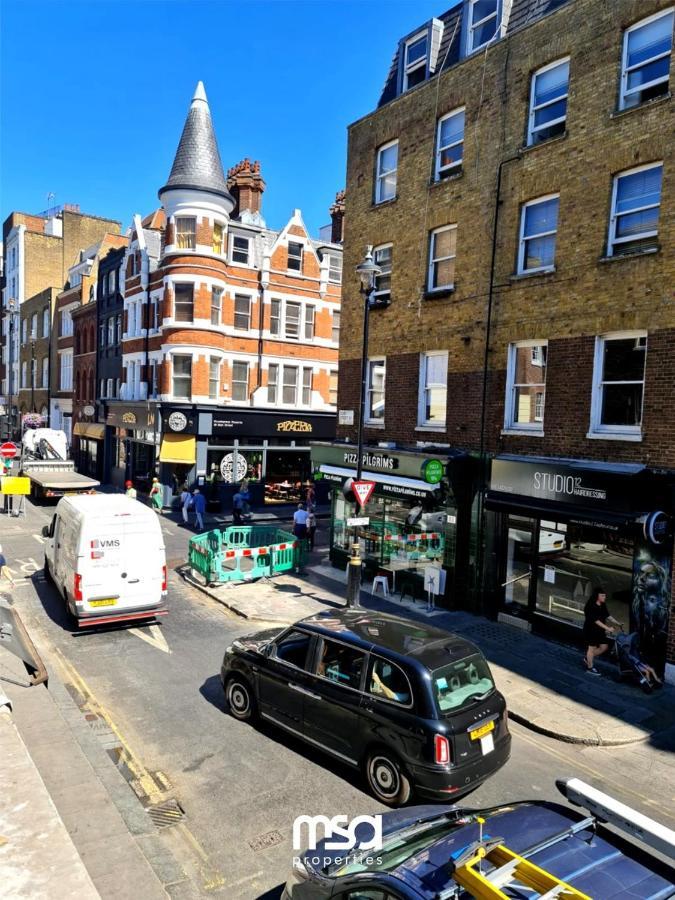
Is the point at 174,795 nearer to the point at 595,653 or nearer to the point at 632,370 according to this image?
the point at 595,653

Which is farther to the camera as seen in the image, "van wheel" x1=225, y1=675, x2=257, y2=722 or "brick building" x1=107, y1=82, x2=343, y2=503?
"brick building" x1=107, y1=82, x2=343, y2=503

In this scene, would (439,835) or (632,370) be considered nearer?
(439,835)

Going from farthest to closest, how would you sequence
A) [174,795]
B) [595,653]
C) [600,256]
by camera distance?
[600,256]
[595,653]
[174,795]

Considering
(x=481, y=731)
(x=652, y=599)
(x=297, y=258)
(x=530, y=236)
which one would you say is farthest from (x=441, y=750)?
(x=297, y=258)

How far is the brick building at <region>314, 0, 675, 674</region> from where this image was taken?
444 inches

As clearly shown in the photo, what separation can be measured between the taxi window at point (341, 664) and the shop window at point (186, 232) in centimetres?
2384

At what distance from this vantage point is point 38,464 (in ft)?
96.1

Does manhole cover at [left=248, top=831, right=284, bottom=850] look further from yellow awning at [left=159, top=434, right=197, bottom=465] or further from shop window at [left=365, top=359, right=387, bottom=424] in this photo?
yellow awning at [left=159, top=434, right=197, bottom=465]

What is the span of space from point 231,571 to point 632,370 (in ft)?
35.0

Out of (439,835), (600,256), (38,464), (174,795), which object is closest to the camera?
(439,835)

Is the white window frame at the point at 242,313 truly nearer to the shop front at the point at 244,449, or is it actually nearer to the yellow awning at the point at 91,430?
the shop front at the point at 244,449

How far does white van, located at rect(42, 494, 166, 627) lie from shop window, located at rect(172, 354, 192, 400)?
1585 cm

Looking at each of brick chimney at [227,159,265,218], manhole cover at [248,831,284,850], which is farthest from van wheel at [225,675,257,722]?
brick chimney at [227,159,265,218]

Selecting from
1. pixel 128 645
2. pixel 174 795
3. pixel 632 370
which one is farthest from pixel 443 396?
pixel 174 795
